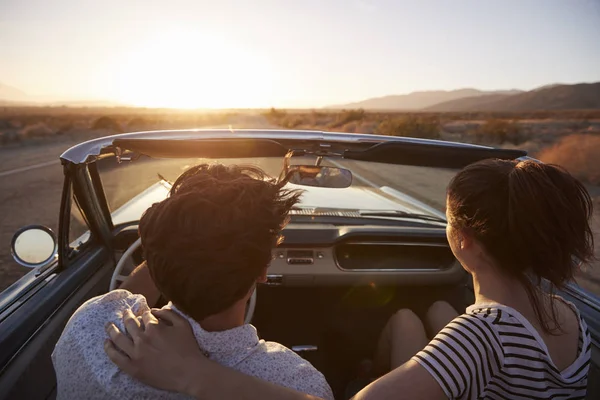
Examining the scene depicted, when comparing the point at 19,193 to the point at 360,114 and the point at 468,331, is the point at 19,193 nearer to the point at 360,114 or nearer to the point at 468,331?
the point at 468,331

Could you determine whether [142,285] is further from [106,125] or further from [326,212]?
[106,125]

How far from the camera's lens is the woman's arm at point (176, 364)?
1136mm

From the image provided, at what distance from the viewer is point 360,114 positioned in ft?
191

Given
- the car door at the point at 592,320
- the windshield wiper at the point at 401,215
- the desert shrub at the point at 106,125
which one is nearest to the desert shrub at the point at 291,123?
the desert shrub at the point at 106,125

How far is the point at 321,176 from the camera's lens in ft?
9.78

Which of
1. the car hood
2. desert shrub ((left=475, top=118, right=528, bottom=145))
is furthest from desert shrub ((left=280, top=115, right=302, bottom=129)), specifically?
the car hood

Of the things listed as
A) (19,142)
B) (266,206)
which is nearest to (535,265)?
(266,206)

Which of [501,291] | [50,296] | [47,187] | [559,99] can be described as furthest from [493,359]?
[559,99]

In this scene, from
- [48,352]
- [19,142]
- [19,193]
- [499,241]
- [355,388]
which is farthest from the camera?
[19,142]

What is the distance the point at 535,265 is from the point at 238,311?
3.32 ft

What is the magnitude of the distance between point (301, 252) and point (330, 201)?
70 cm

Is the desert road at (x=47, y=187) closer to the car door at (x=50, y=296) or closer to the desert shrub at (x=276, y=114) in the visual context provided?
the car door at (x=50, y=296)

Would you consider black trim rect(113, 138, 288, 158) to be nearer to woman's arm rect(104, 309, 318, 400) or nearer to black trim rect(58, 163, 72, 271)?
black trim rect(58, 163, 72, 271)

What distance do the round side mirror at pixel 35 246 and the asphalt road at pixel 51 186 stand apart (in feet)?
2.12
